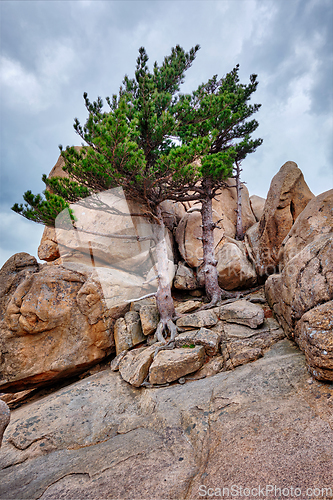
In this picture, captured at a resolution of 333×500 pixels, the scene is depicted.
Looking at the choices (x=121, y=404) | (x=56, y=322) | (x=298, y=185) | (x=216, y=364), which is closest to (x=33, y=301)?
(x=56, y=322)

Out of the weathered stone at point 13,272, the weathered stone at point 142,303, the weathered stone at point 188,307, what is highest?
the weathered stone at point 13,272

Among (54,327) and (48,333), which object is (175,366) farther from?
(48,333)

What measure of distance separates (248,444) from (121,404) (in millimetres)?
3925

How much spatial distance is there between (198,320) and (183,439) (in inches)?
182

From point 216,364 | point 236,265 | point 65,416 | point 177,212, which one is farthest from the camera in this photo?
point 177,212

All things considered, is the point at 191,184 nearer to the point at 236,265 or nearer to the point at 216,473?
the point at 236,265

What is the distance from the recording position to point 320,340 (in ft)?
15.0

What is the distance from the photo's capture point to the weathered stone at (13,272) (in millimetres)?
9406

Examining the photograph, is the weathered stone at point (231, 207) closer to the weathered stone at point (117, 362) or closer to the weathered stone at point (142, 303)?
the weathered stone at point (142, 303)

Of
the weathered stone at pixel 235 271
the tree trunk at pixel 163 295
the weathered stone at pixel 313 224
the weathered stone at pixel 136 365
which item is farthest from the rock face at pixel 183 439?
the weathered stone at pixel 235 271

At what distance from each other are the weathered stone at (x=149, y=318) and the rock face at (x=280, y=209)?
5511 mm

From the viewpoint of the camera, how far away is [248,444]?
12.5 ft

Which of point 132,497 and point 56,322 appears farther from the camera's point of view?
point 56,322

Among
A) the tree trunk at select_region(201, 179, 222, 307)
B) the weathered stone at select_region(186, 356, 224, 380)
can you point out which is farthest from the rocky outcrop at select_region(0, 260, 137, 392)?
the tree trunk at select_region(201, 179, 222, 307)
